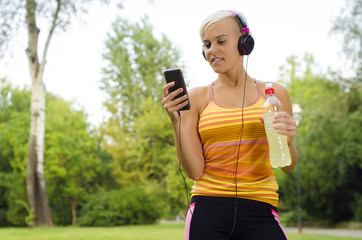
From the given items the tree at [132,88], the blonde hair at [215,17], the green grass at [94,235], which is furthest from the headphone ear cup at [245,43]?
the tree at [132,88]

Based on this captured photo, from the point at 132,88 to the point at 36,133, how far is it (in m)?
12.0

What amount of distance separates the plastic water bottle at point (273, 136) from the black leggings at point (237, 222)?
0.26 metres

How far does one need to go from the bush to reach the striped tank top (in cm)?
2571

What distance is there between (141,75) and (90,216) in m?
10.7

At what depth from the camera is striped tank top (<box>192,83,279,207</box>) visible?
2135 millimetres

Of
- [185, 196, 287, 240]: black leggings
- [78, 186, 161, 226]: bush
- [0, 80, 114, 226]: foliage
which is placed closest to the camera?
[185, 196, 287, 240]: black leggings

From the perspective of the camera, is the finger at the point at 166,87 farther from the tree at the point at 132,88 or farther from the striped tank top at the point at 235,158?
the tree at the point at 132,88

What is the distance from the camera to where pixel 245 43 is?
2330 millimetres

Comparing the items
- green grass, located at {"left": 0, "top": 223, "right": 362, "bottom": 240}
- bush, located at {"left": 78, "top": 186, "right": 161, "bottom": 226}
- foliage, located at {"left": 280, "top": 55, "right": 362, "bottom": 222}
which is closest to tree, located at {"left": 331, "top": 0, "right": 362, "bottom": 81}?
foliage, located at {"left": 280, "top": 55, "right": 362, "bottom": 222}

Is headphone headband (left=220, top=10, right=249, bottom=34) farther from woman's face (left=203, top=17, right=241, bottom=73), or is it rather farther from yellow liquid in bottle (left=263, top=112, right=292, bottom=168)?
yellow liquid in bottle (left=263, top=112, right=292, bottom=168)

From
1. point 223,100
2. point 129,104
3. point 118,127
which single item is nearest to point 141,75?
point 129,104

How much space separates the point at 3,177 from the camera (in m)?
30.3

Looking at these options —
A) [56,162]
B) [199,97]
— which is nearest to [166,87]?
[199,97]

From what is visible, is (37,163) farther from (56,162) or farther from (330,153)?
(330,153)
